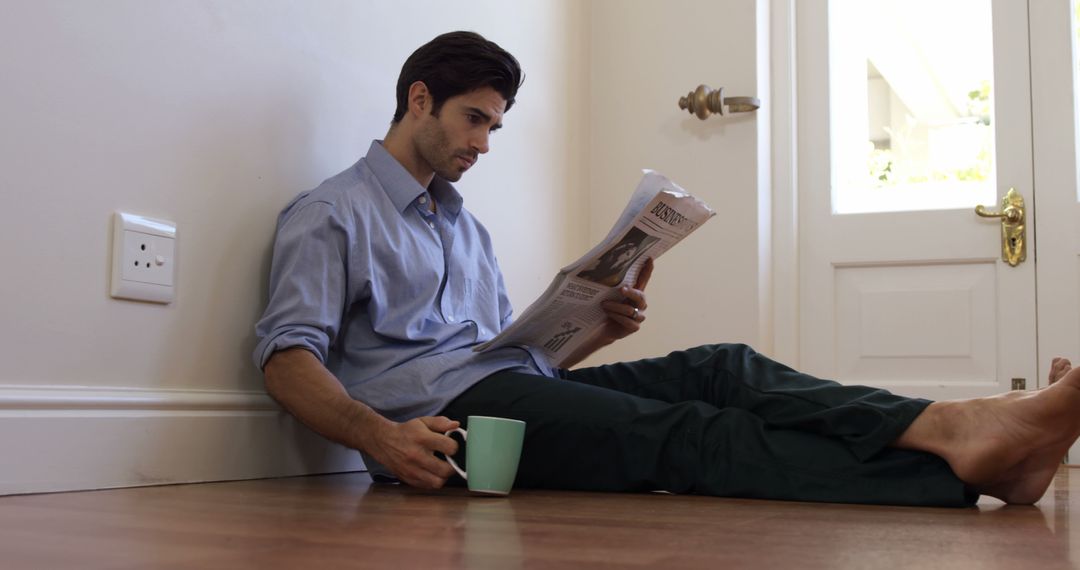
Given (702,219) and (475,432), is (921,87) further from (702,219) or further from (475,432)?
(475,432)

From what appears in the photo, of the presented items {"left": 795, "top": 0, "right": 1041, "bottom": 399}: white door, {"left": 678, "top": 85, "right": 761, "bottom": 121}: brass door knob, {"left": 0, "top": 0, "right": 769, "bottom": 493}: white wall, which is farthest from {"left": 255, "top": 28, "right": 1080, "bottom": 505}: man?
{"left": 795, "top": 0, "right": 1041, "bottom": 399}: white door

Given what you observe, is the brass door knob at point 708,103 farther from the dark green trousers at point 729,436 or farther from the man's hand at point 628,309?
the dark green trousers at point 729,436

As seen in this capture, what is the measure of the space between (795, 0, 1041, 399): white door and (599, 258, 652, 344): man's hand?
3.88 feet

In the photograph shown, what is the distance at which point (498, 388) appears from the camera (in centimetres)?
147

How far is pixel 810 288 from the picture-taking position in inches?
109

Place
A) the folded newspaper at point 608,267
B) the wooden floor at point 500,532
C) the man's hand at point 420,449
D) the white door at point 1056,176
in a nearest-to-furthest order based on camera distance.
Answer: the wooden floor at point 500,532
the man's hand at point 420,449
the folded newspaper at point 608,267
the white door at point 1056,176

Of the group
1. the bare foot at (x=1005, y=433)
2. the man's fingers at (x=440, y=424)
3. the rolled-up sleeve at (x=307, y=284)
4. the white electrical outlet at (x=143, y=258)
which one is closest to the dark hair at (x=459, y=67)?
the rolled-up sleeve at (x=307, y=284)

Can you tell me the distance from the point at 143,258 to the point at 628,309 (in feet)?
2.28

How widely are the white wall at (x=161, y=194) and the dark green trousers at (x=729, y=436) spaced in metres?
0.35

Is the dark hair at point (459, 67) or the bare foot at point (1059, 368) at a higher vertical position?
the dark hair at point (459, 67)

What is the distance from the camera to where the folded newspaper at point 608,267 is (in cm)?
140

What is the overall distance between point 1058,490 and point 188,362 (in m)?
1.27

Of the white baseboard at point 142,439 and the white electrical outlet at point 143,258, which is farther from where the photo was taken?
the white electrical outlet at point 143,258

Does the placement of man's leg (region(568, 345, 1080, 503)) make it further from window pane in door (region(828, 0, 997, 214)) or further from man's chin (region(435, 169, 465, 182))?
window pane in door (region(828, 0, 997, 214))
